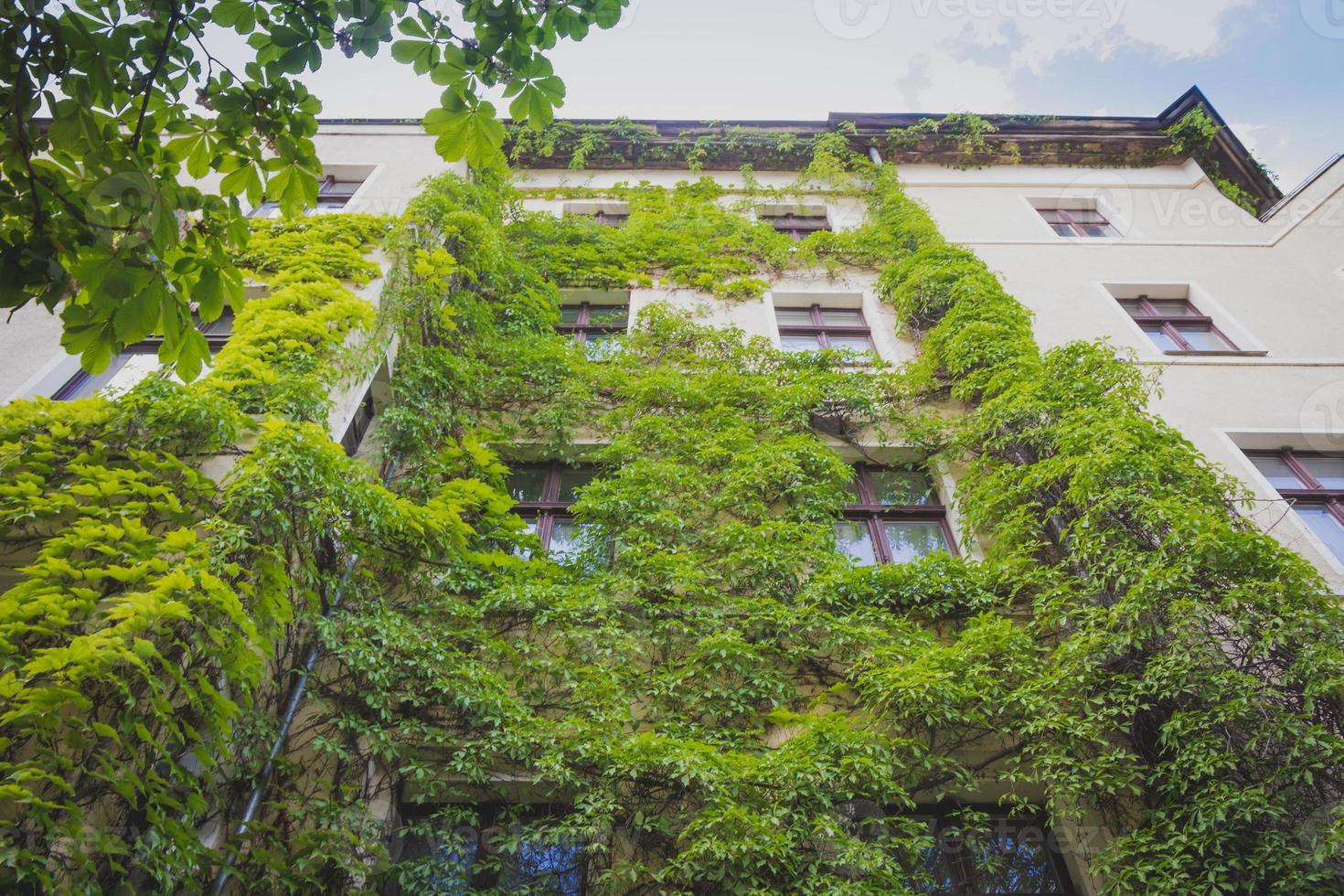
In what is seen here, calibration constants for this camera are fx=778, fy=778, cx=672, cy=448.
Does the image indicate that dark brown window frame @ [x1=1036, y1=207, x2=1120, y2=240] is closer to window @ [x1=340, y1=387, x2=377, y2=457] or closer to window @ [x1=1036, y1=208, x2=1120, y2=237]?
window @ [x1=1036, y1=208, x2=1120, y2=237]

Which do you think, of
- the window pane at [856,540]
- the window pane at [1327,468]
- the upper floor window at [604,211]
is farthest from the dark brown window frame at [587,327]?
the window pane at [1327,468]

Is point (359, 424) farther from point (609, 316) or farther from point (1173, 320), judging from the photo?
point (1173, 320)

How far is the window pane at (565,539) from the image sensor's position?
7637 mm

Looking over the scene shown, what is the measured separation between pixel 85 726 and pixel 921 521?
24.4 ft

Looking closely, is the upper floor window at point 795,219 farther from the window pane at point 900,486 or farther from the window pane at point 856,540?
the window pane at point 856,540

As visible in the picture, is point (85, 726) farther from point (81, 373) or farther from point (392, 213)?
point (392, 213)

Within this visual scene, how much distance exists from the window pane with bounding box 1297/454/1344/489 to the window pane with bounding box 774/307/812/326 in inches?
247

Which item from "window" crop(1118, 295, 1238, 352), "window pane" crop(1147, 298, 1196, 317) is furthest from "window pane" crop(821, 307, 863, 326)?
"window pane" crop(1147, 298, 1196, 317)

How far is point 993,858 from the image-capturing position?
591cm

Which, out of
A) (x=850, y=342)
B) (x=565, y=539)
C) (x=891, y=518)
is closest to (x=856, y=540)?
(x=891, y=518)

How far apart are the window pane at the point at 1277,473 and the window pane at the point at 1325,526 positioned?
0.31 metres

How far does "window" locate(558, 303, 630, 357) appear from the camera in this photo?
1150 cm

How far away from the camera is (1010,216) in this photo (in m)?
13.8

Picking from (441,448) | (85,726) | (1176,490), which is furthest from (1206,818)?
(441,448)
